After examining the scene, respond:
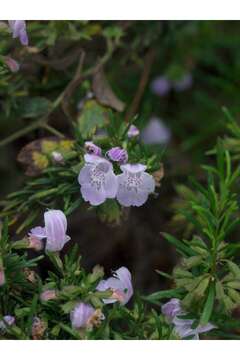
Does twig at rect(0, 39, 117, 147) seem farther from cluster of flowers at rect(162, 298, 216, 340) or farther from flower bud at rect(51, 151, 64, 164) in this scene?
cluster of flowers at rect(162, 298, 216, 340)

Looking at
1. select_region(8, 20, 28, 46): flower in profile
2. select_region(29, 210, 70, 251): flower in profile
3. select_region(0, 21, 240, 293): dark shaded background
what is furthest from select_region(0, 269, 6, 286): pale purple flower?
select_region(8, 20, 28, 46): flower in profile

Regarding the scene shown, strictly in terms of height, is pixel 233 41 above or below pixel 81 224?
above

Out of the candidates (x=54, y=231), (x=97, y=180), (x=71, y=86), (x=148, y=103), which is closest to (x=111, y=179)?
(x=97, y=180)

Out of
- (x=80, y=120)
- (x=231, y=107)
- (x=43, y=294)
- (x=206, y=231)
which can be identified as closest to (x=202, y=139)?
(x=231, y=107)

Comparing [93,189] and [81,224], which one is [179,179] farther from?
[93,189]

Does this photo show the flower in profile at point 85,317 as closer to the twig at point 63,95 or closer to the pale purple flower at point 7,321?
the pale purple flower at point 7,321

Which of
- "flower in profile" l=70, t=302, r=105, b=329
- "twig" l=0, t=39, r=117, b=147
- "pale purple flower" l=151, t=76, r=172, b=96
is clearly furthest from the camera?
"pale purple flower" l=151, t=76, r=172, b=96
